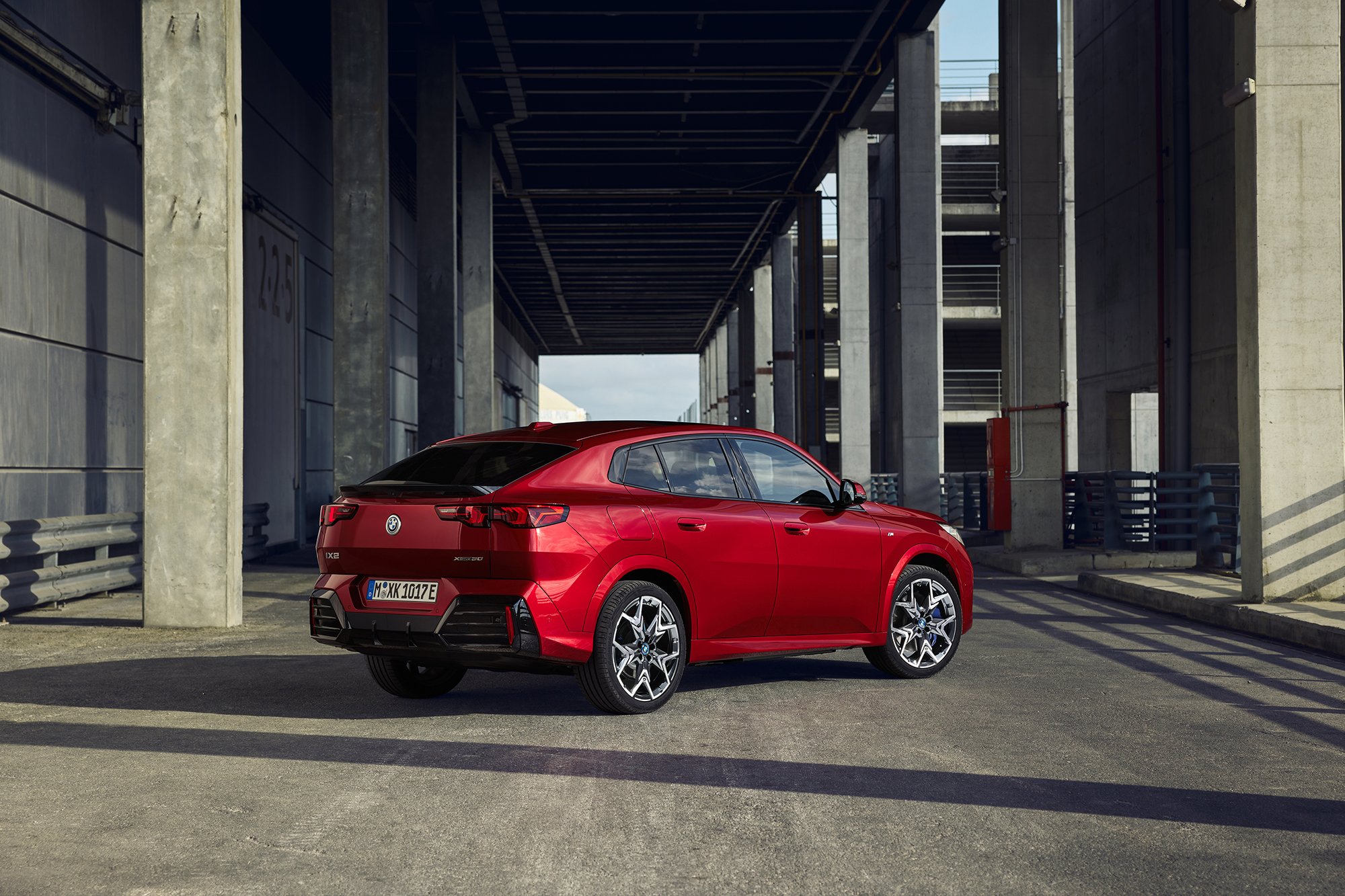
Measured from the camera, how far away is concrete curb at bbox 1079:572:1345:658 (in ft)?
32.8

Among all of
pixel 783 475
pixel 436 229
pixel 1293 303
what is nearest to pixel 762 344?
pixel 436 229

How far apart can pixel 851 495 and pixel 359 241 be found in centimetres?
1259

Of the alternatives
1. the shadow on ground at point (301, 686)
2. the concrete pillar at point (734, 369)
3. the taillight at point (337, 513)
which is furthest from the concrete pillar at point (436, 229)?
the concrete pillar at point (734, 369)

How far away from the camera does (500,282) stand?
186ft

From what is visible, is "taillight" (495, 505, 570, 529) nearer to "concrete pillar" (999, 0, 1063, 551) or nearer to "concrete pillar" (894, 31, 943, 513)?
"concrete pillar" (999, 0, 1063, 551)

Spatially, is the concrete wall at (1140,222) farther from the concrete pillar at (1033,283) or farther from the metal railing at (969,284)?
the metal railing at (969,284)

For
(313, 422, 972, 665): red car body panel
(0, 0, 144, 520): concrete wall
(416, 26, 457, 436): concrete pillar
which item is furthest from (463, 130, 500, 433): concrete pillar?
(313, 422, 972, 665): red car body panel

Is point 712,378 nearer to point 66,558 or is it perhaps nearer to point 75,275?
point 75,275

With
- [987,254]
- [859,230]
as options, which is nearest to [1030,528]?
[859,230]

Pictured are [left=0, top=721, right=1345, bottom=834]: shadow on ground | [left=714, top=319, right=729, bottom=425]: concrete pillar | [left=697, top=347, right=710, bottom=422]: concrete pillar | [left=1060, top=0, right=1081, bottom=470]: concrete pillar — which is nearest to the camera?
[left=0, top=721, right=1345, bottom=834]: shadow on ground

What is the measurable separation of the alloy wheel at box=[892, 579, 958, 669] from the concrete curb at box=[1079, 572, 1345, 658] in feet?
10.0

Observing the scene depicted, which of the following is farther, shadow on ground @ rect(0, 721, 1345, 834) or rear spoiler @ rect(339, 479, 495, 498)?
rear spoiler @ rect(339, 479, 495, 498)

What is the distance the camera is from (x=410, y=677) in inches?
307

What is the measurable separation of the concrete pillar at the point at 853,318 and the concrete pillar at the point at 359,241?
53.6 feet
